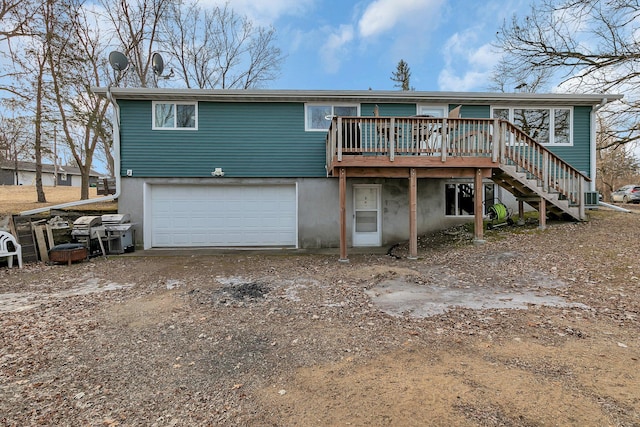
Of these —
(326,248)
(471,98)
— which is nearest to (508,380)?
(326,248)

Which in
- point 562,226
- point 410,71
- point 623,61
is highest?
point 410,71

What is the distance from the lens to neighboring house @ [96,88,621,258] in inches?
373

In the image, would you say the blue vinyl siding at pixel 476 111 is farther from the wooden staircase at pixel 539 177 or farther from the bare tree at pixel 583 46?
the bare tree at pixel 583 46

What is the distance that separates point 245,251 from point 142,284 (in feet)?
12.1

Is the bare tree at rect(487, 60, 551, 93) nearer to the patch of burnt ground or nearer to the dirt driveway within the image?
the dirt driveway

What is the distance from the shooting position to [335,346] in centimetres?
331

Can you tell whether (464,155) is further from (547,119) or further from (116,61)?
(116,61)

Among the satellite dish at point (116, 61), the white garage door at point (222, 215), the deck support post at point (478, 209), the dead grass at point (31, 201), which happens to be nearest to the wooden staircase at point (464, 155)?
the deck support post at point (478, 209)

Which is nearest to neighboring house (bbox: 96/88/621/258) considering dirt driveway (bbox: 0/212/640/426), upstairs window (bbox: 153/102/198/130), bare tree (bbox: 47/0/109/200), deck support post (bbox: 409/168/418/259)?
upstairs window (bbox: 153/102/198/130)

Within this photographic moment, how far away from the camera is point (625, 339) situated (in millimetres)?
3299

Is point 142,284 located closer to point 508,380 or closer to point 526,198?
point 508,380

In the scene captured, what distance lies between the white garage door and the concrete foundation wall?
295 mm

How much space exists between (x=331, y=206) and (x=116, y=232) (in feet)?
20.2

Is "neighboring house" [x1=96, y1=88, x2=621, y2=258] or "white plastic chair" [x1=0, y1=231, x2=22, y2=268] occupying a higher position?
"neighboring house" [x1=96, y1=88, x2=621, y2=258]
